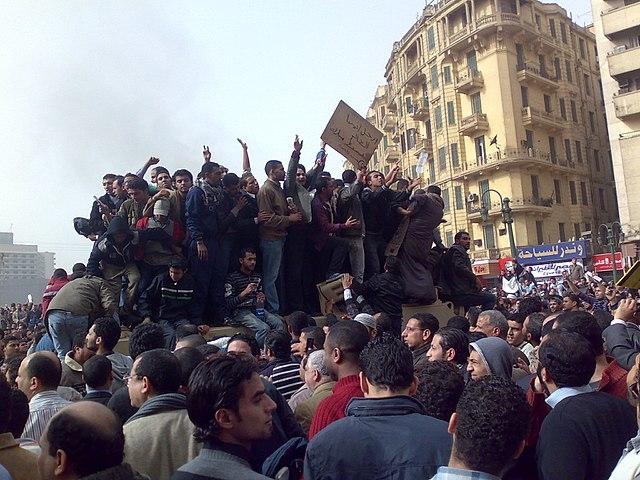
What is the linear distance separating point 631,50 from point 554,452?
147 ft

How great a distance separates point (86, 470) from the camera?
7.12 feet

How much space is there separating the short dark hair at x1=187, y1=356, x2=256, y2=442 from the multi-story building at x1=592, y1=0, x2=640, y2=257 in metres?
41.6

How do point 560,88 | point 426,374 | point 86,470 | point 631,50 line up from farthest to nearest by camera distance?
point 560,88 < point 631,50 < point 426,374 < point 86,470

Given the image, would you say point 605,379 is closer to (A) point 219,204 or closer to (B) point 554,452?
(B) point 554,452

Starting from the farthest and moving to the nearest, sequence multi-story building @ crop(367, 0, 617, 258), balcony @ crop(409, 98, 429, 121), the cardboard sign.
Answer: balcony @ crop(409, 98, 429, 121)
multi-story building @ crop(367, 0, 617, 258)
the cardboard sign

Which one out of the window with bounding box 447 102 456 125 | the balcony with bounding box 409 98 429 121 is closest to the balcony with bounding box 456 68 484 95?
the window with bounding box 447 102 456 125

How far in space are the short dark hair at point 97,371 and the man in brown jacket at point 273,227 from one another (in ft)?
14.0

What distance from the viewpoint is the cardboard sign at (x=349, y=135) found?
10.0 m

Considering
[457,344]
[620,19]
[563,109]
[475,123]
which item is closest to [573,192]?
[563,109]

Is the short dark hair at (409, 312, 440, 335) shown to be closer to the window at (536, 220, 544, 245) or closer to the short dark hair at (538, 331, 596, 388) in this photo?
the short dark hair at (538, 331, 596, 388)

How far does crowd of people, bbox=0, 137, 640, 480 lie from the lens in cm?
244

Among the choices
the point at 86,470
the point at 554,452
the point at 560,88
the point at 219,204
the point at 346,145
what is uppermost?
the point at 560,88

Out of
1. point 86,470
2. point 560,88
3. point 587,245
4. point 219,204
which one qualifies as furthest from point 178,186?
point 560,88

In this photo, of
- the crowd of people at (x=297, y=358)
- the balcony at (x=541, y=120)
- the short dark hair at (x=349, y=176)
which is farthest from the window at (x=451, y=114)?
the short dark hair at (x=349, y=176)
